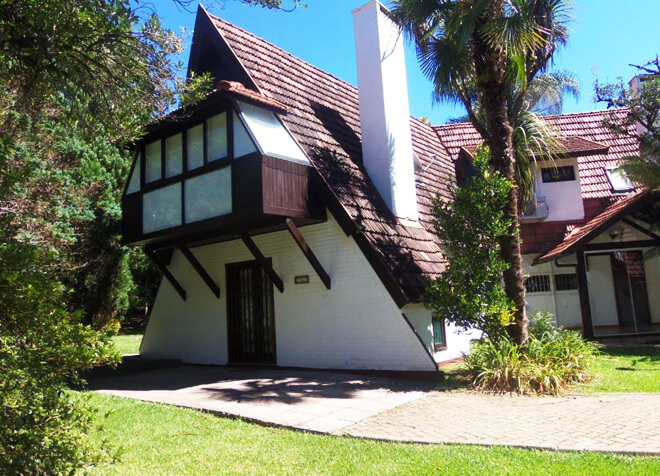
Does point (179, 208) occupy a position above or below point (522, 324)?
above

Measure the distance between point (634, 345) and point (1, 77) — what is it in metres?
→ 14.4

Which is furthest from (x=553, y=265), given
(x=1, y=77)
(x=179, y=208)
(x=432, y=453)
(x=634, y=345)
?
(x=1, y=77)

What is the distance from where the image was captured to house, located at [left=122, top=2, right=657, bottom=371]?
984cm

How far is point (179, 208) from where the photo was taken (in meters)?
11.0

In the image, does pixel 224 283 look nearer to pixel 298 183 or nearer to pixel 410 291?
pixel 298 183

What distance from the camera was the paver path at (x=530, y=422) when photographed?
5.28 m

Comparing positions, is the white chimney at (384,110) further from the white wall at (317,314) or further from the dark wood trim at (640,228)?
the dark wood trim at (640,228)

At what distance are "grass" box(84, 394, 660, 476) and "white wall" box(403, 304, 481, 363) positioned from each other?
4408 millimetres

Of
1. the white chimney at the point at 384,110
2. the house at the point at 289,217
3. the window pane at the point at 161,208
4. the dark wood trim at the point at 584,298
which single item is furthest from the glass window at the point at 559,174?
the window pane at the point at 161,208

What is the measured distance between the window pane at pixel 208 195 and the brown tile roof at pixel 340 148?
5.97ft

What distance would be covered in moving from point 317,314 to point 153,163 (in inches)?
203

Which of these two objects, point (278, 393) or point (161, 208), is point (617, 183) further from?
point (161, 208)

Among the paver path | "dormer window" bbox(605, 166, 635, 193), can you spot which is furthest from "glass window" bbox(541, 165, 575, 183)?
the paver path

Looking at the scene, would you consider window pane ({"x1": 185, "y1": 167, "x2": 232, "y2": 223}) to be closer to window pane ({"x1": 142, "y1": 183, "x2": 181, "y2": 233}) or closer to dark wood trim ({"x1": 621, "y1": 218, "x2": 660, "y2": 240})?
window pane ({"x1": 142, "y1": 183, "x2": 181, "y2": 233})
